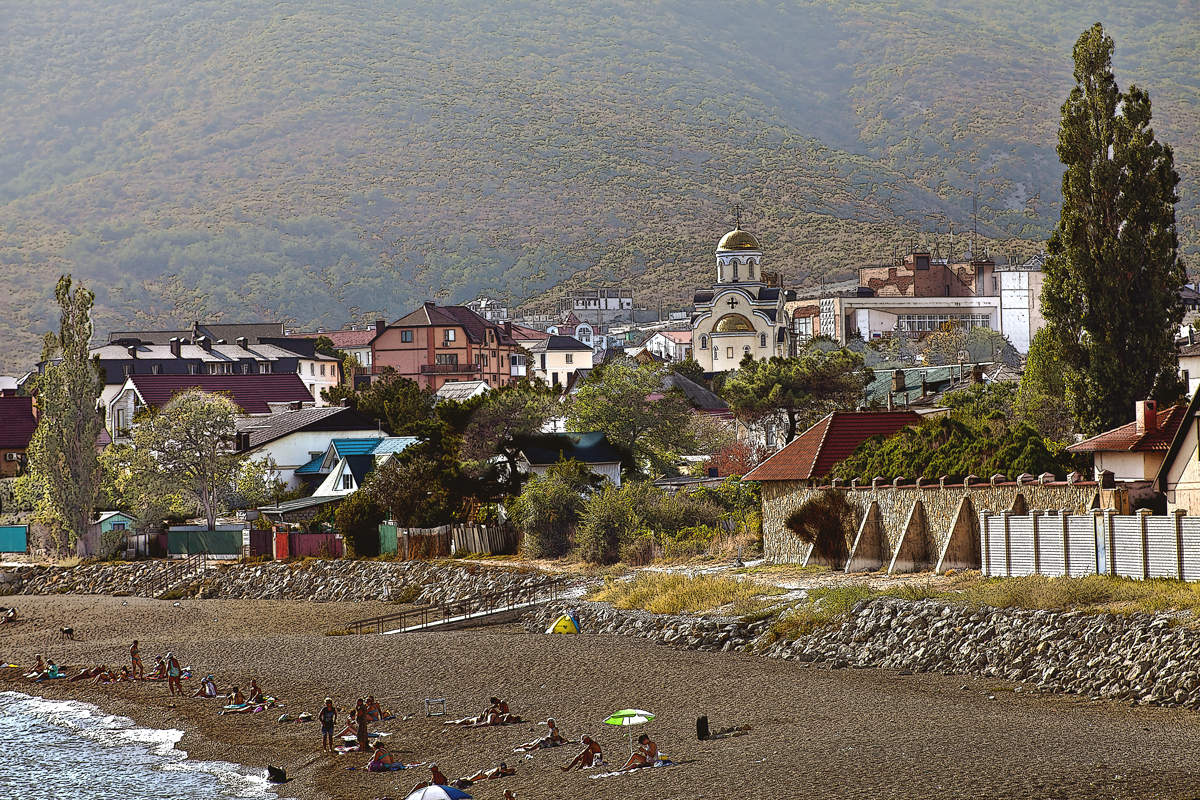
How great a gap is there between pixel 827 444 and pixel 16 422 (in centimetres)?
6899

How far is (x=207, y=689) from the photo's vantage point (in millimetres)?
37656

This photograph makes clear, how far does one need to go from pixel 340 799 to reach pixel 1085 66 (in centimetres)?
3545

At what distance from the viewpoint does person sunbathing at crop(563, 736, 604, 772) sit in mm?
26219

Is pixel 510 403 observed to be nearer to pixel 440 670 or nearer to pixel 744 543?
pixel 744 543

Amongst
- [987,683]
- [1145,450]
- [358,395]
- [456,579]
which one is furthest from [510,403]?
[987,683]

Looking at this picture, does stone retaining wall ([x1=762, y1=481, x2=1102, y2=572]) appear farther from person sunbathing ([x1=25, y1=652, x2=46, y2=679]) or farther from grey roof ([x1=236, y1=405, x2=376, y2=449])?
grey roof ([x1=236, y1=405, x2=376, y2=449])

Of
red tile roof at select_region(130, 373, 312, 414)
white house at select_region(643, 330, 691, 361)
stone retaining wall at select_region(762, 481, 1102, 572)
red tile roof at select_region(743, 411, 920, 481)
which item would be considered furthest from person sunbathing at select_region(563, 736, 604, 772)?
white house at select_region(643, 330, 691, 361)

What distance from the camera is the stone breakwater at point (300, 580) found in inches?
2173

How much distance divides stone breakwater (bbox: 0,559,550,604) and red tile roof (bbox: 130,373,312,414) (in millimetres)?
36580

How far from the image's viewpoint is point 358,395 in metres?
103

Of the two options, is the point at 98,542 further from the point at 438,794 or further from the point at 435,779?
the point at 438,794

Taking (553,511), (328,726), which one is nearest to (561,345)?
(553,511)

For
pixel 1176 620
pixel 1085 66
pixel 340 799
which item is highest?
pixel 1085 66

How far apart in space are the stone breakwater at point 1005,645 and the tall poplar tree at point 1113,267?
14.7 metres
